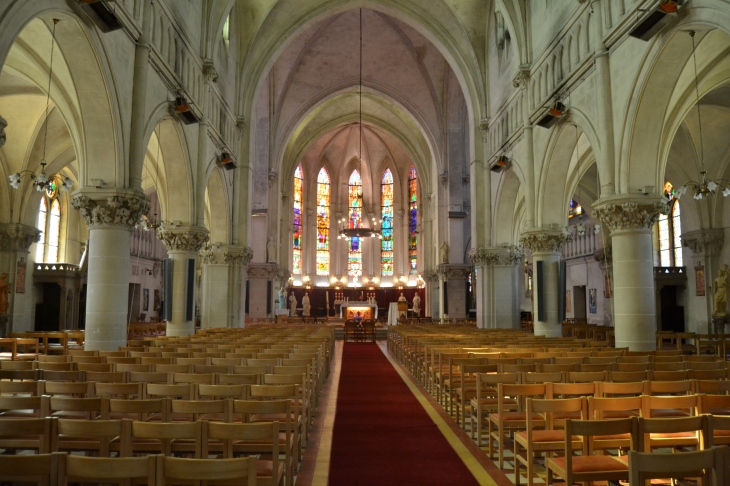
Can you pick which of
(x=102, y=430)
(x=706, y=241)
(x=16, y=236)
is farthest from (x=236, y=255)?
(x=102, y=430)

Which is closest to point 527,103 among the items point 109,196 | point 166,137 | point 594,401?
point 166,137

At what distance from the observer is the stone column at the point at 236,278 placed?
25641 millimetres

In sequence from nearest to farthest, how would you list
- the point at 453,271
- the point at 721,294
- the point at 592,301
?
the point at 721,294 → the point at 592,301 → the point at 453,271

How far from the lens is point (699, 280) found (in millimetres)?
24219

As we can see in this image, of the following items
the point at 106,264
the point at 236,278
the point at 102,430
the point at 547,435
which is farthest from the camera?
the point at 236,278

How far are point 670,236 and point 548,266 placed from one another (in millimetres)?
11389

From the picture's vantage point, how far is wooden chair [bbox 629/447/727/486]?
3461 millimetres

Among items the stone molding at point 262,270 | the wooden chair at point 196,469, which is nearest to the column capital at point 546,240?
the wooden chair at point 196,469

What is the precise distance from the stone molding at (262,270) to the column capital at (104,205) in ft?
77.7

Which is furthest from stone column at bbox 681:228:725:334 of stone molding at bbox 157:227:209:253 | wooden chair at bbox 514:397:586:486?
wooden chair at bbox 514:397:586:486

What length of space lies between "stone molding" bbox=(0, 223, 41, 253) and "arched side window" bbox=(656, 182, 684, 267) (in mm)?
27951

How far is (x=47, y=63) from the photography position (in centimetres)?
1440

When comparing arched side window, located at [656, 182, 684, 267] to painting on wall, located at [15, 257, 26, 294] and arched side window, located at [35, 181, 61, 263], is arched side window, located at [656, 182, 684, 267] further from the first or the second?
arched side window, located at [35, 181, 61, 263]

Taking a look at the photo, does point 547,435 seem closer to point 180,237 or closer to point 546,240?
point 546,240
